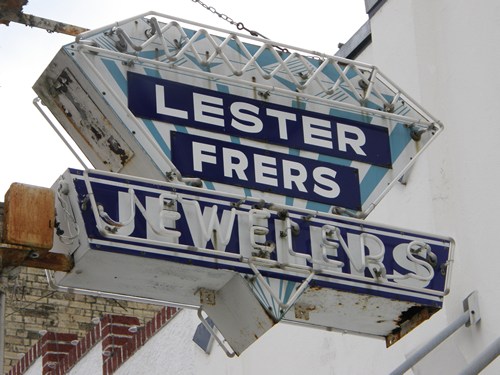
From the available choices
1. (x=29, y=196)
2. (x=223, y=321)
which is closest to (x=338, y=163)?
(x=223, y=321)

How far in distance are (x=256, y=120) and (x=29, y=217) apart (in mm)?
2065

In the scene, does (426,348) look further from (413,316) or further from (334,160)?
(334,160)

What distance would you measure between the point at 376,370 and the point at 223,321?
9.18 ft

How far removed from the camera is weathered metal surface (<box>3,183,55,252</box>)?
988 centimetres

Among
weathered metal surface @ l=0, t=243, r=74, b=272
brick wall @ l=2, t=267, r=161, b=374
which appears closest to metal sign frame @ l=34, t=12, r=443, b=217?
weathered metal surface @ l=0, t=243, r=74, b=272

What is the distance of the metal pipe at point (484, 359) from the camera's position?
10.7m

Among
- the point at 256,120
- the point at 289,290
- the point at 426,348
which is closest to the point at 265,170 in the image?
the point at 256,120

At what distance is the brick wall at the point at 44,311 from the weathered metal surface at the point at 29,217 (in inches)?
426

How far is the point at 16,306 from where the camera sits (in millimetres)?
21078

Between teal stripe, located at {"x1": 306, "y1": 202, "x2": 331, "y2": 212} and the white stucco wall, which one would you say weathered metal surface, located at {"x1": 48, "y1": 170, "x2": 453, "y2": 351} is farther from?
the white stucco wall

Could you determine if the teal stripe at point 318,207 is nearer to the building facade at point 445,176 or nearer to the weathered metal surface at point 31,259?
the building facade at point 445,176

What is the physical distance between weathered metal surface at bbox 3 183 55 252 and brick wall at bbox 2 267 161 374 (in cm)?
1082

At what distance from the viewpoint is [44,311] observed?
2125 cm

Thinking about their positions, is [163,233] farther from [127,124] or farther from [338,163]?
[338,163]
